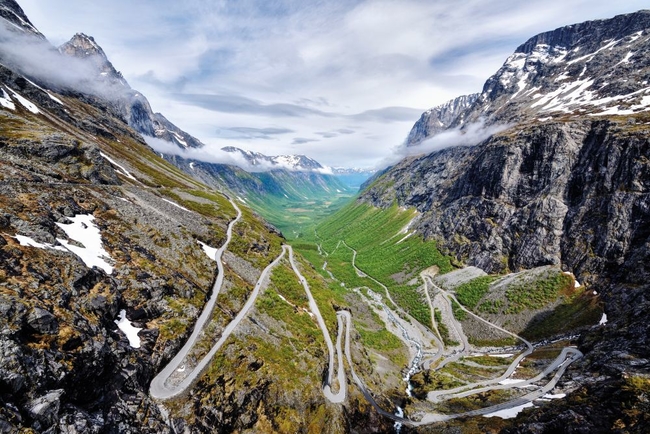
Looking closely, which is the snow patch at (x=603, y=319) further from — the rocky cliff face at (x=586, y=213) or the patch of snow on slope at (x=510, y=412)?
the patch of snow on slope at (x=510, y=412)

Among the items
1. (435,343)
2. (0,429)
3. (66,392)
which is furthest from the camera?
(435,343)

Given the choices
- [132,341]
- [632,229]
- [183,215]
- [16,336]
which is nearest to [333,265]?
[183,215]

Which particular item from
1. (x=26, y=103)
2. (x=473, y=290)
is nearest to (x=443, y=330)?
(x=473, y=290)

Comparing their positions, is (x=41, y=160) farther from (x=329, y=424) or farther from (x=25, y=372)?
(x=329, y=424)

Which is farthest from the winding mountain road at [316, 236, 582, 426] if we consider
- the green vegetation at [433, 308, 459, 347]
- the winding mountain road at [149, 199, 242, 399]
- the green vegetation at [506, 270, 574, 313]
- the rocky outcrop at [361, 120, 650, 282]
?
the rocky outcrop at [361, 120, 650, 282]

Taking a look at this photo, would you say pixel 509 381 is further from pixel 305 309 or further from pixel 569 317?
pixel 305 309

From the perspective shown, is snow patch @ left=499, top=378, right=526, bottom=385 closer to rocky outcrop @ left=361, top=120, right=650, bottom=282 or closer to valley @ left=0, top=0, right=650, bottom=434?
valley @ left=0, top=0, right=650, bottom=434
